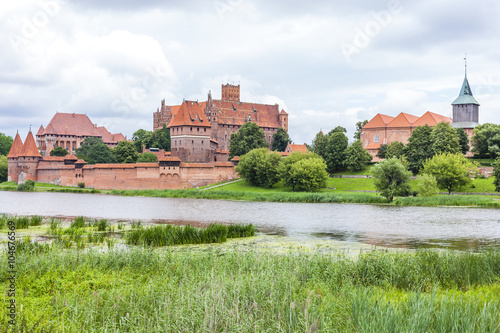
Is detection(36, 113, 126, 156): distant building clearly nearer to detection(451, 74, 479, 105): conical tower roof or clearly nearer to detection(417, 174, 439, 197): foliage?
detection(451, 74, 479, 105): conical tower roof

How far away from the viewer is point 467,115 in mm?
68750

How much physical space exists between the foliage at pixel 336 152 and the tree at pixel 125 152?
81.1ft

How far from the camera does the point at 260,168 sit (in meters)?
47.7

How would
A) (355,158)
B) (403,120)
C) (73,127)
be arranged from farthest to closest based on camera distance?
(73,127), (403,120), (355,158)

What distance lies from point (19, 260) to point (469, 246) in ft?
36.1

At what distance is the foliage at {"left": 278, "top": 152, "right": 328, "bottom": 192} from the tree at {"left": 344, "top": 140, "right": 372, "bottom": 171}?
7.24 m

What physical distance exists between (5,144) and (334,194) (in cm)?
6871

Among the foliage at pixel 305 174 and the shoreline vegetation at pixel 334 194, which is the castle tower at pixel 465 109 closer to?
the shoreline vegetation at pixel 334 194

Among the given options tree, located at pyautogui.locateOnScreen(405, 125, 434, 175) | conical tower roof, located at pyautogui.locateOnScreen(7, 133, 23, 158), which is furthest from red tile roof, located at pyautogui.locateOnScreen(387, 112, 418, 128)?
conical tower roof, located at pyautogui.locateOnScreen(7, 133, 23, 158)

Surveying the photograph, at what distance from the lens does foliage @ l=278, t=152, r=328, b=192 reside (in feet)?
143

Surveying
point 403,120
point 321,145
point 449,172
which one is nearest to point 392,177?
point 449,172

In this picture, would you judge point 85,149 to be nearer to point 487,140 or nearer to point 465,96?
point 487,140

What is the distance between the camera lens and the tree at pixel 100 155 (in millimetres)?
60781

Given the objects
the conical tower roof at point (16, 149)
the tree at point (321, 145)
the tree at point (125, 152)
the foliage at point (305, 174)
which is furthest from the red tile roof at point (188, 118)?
the foliage at point (305, 174)
